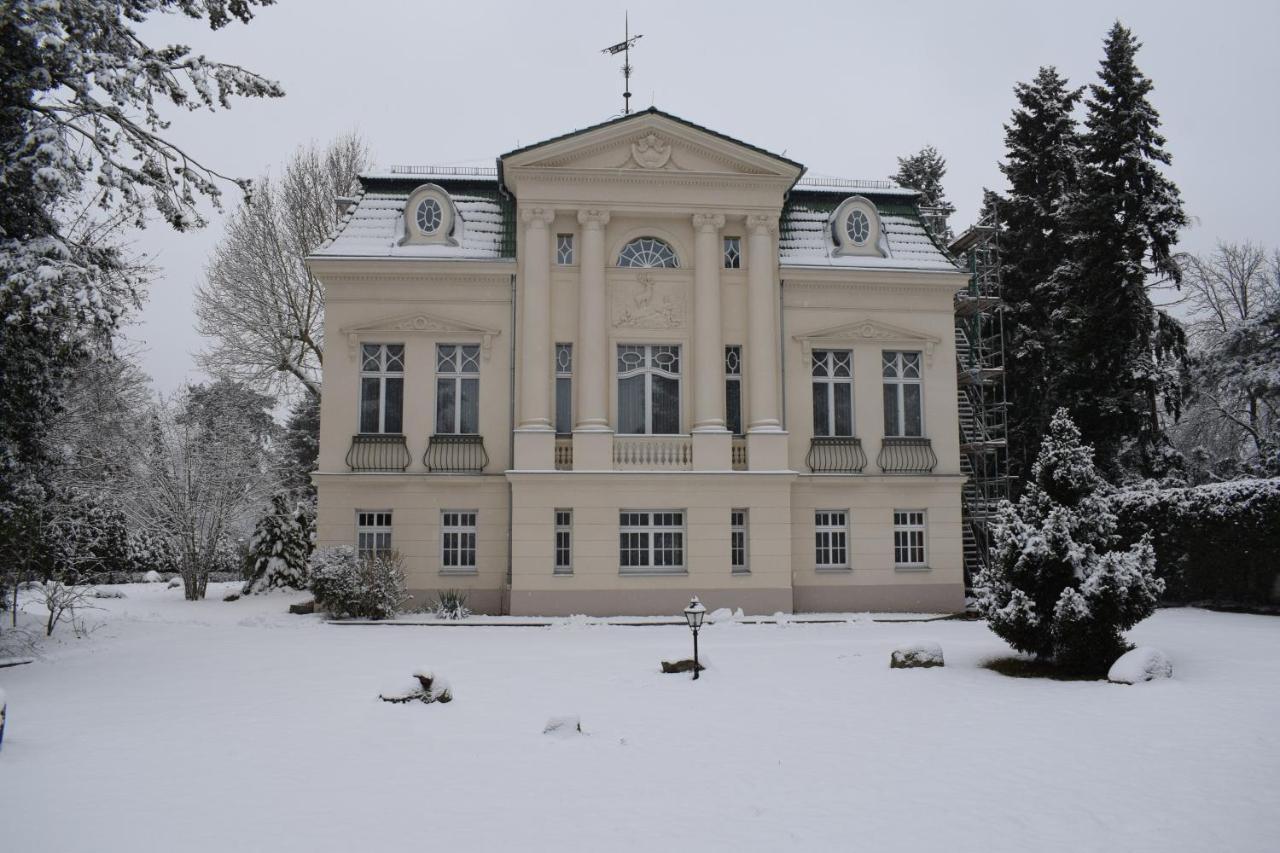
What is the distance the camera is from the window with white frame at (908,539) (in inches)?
947

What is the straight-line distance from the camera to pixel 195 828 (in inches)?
272

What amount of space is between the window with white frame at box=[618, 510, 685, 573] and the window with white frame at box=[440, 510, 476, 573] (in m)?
3.71

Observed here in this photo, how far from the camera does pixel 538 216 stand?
23.0 meters

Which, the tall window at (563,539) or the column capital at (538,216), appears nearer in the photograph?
the tall window at (563,539)

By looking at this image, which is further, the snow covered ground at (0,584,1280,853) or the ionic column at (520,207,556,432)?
the ionic column at (520,207,556,432)

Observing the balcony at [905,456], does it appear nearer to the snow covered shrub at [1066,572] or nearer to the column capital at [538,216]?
the snow covered shrub at [1066,572]

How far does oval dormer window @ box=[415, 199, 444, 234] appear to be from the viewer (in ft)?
78.5

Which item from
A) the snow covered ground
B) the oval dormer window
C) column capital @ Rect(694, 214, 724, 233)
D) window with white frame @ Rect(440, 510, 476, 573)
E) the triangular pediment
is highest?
the triangular pediment

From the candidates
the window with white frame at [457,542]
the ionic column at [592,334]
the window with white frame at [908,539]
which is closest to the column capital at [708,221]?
the ionic column at [592,334]

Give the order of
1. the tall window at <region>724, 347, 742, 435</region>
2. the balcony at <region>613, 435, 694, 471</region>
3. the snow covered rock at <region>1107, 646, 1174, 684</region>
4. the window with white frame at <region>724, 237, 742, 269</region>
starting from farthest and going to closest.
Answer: the window with white frame at <region>724, 237, 742, 269</region> → the tall window at <region>724, 347, 742, 435</region> → the balcony at <region>613, 435, 694, 471</region> → the snow covered rock at <region>1107, 646, 1174, 684</region>

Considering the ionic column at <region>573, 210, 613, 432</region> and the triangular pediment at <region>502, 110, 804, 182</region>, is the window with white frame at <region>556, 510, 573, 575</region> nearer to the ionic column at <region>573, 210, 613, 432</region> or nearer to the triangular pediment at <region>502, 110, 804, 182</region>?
the ionic column at <region>573, 210, 613, 432</region>

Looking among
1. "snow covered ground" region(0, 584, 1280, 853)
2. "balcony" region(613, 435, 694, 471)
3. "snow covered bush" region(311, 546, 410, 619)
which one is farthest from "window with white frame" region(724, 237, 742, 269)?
"snow covered ground" region(0, 584, 1280, 853)

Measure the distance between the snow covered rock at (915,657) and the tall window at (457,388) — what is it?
1282cm

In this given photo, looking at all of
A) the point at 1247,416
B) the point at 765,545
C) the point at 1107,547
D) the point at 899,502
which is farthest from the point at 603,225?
the point at 1247,416
